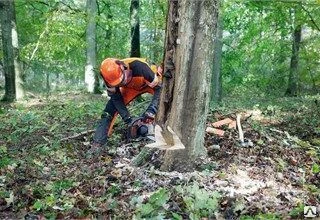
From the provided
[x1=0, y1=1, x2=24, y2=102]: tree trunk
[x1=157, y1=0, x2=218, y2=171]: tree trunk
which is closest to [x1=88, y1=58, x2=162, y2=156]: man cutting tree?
[x1=157, y1=0, x2=218, y2=171]: tree trunk

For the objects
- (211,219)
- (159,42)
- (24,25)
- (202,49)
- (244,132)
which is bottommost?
(211,219)

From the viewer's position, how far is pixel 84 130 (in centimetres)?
754

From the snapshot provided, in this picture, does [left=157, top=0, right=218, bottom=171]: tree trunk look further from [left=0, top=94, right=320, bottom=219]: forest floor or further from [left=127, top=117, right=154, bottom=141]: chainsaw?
[left=127, top=117, right=154, bottom=141]: chainsaw

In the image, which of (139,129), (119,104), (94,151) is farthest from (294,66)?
(94,151)

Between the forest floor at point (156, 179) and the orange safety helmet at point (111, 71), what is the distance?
1040 mm

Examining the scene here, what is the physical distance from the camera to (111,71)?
21.0ft

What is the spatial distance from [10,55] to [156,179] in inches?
393

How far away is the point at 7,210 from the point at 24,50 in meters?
12.4

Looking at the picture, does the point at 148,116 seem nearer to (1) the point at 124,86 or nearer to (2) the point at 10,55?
(1) the point at 124,86

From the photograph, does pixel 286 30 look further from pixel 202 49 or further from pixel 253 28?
pixel 202 49

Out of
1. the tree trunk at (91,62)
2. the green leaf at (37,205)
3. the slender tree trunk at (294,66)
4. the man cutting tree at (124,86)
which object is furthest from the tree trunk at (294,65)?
the green leaf at (37,205)

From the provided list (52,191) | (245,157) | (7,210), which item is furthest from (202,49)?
(7,210)

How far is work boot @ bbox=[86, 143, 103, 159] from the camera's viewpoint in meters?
6.10

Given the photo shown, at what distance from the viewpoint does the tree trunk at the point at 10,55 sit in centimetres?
1288
